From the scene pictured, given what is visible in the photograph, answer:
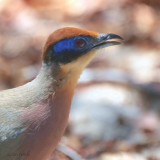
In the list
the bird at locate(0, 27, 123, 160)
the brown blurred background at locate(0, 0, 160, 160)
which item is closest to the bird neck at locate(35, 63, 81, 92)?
the bird at locate(0, 27, 123, 160)

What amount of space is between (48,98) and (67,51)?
38 centimetres

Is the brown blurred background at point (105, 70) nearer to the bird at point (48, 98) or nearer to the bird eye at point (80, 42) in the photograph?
the bird at point (48, 98)

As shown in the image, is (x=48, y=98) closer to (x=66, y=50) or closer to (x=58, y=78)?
(x=58, y=78)

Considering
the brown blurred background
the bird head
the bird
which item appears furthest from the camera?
the brown blurred background

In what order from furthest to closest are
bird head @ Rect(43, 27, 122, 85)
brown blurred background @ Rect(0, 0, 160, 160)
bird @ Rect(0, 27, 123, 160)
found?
brown blurred background @ Rect(0, 0, 160, 160), bird head @ Rect(43, 27, 122, 85), bird @ Rect(0, 27, 123, 160)

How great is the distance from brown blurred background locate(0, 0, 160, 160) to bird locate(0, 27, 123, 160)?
3.99 ft

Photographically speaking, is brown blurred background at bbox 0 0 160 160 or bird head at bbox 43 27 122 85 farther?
brown blurred background at bbox 0 0 160 160

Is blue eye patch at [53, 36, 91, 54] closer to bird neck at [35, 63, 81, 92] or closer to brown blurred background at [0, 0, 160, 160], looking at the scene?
bird neck at [35, 63, 81, 92]

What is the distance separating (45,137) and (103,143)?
1948 millimetres

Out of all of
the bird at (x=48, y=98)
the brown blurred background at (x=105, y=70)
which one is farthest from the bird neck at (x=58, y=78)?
the brown blurred background at (x=105, y=70)

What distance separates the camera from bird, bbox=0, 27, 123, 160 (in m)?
4.09

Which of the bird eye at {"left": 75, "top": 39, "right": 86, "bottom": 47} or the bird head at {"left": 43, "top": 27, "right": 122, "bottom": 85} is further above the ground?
the bird eye at {"left": 75, "top": 39, "right": 86, "bottom": 47}

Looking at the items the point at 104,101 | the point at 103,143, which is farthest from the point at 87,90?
the point at 103,143

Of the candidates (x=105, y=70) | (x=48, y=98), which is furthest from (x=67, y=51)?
(x=105, y=70)
